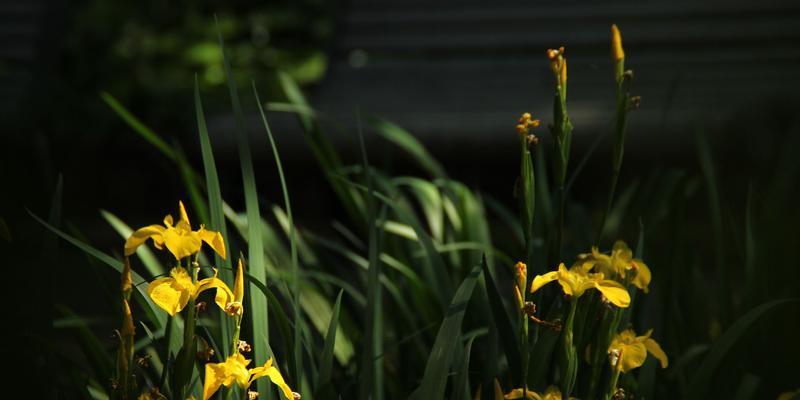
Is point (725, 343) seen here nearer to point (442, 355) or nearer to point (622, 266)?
point (622, 266)

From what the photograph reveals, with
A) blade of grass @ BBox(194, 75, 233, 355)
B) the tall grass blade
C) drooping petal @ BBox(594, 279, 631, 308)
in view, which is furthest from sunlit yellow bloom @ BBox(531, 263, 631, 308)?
blade of grass @ BBox(194, 75, 233, 355)

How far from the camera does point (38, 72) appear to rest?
120 inches

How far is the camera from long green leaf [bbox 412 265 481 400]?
2.32 ft

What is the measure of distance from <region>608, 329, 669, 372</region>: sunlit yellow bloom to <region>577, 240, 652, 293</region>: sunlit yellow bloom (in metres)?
0.04

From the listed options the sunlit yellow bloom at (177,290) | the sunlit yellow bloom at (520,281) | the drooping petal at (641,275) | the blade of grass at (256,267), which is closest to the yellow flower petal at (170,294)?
the sunlit yellow bloom at (177,290)

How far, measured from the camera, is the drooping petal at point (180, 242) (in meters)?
0.63

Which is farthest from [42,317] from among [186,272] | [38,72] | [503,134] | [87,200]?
[38,72]

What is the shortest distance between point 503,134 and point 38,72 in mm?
1545

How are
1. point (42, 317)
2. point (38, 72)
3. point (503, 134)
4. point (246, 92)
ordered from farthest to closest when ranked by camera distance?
point (246, 92), point (38, 72), point (503, 134), point (42, 317)

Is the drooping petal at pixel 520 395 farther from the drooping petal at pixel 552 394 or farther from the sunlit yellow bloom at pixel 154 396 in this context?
the sunlit yellow bloom at pixel 154 396

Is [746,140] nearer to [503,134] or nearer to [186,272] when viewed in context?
[503,134]

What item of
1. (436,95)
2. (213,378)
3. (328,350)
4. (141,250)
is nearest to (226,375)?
(213,378)

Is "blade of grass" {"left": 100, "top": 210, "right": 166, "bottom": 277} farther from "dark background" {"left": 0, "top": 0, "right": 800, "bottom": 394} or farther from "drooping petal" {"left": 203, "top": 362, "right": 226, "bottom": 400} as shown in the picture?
"dark background" {"left": 0, "top": 0, "right": 800, "bottom": 394}

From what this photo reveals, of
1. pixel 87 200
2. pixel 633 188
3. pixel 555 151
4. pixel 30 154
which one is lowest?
pixel 87 200
